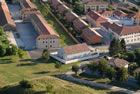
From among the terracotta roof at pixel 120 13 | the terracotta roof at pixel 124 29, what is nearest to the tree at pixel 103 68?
the terracotta roof at pixel 124 29

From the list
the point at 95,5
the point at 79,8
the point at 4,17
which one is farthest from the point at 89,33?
the point at 95,5

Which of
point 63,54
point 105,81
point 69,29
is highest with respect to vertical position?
point 69,29

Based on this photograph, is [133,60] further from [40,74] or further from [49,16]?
[49,16]

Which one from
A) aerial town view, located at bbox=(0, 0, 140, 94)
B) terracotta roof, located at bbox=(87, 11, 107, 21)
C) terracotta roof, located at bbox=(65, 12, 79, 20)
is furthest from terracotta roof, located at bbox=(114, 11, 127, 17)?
terracotta roof, located at bbox=(65, 12, 79, 20)

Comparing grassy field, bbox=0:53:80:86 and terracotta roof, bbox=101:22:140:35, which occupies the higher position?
terracotta roof, bbox=101:22:140:35

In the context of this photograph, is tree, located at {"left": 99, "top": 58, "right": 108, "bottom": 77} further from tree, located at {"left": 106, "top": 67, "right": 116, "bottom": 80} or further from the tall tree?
the tall tree

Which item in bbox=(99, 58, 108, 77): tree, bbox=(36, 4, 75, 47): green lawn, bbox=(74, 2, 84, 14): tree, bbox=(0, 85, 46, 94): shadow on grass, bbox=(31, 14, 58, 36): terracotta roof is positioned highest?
bbox=(74, 2, 84, 14): tree

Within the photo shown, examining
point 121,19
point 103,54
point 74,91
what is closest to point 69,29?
point 103,54
